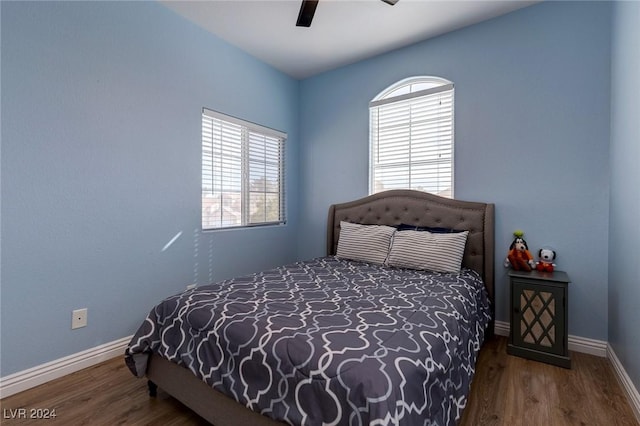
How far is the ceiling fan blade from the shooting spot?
1981 mm

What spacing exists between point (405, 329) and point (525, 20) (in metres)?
2.72

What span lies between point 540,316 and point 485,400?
0.80 metres

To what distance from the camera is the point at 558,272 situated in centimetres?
231

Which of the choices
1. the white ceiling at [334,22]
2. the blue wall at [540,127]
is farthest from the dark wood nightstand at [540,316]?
the white ceiling at [334,22]

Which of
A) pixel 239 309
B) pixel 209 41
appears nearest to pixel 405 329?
pixel 239 309

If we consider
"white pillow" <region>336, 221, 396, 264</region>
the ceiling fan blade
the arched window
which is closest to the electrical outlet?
"white pillow" <region>336, 221, 396, 264</region>

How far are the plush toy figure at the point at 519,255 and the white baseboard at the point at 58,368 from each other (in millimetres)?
3071

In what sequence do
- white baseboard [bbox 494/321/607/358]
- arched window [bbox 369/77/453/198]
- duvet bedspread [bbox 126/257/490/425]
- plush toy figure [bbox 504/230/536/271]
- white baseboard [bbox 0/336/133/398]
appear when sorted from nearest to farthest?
duvet bedspread [bbox 126/257/490/425] < white baseboard [bbox 0/336/133/398] < white baseboard [bbox 494/321/607/358] < plush toy figure [bbox 504/230/536/271] < arched window [bbox 369/77/453/198]

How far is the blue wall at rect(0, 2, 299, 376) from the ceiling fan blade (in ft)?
3.75

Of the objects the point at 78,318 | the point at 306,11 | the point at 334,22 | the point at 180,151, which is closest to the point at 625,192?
the point at 306,11

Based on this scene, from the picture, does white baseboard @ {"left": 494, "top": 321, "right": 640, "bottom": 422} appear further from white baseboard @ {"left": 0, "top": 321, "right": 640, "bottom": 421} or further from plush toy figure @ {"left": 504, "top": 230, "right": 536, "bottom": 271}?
plush toy figure @ {"left": 504, "top": 230, "right": 536, "bottom": 271}

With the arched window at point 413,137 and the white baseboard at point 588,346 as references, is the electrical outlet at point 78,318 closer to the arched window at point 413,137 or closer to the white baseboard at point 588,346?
the arched window at point 413,137

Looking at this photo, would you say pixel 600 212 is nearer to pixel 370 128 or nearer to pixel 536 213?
pixel 536 213

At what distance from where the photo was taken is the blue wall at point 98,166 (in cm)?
181
